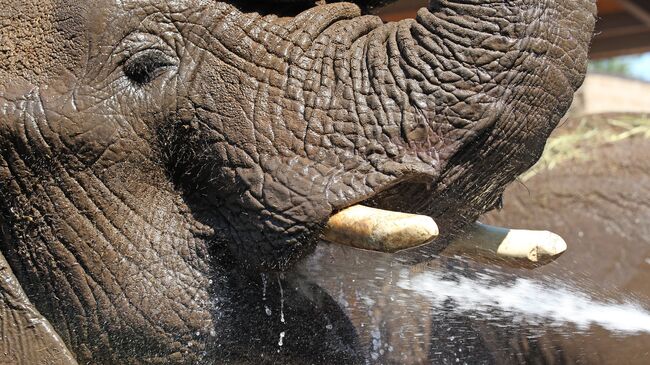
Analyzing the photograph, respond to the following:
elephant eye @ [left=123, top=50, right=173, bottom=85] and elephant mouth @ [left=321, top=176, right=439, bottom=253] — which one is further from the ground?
elephant eye @ [left=123, top=50, right=173, bottom=85]

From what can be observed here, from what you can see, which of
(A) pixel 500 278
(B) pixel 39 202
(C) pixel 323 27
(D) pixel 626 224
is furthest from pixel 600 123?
(B) pixel 39 202

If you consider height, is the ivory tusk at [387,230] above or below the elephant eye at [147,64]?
below

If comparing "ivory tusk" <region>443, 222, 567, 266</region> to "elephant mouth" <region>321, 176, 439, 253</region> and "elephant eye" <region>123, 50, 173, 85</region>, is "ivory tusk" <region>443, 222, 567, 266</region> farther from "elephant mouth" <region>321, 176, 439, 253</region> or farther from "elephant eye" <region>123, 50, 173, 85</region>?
"elephant eye" <region>123, 50, 173, 85</region>

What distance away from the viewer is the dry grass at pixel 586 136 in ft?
13.5

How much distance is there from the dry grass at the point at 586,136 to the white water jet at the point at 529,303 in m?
1.14

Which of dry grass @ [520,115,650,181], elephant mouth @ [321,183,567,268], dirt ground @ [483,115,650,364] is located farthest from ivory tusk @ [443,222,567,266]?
dry grass @ [520,115,650,181]

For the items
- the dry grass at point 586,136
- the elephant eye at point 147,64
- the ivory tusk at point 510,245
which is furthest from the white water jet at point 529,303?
the dry grass at point 586,136

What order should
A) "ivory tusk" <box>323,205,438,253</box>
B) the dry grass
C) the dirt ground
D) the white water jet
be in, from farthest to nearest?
the dry grass, the dirt ground, the white water jet, "ivory tusk" <box>323,205,438,253</box>

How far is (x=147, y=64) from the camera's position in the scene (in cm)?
202

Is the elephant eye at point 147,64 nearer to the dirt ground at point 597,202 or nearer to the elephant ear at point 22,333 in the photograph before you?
the elephant ear at point 22,333

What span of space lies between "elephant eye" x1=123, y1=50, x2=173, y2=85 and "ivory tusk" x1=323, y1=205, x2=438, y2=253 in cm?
47

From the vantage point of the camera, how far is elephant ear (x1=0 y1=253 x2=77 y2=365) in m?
2.01

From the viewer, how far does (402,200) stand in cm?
193

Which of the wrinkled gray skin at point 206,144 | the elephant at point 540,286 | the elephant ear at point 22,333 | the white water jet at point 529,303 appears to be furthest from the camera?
the white water jet at point 529,303
